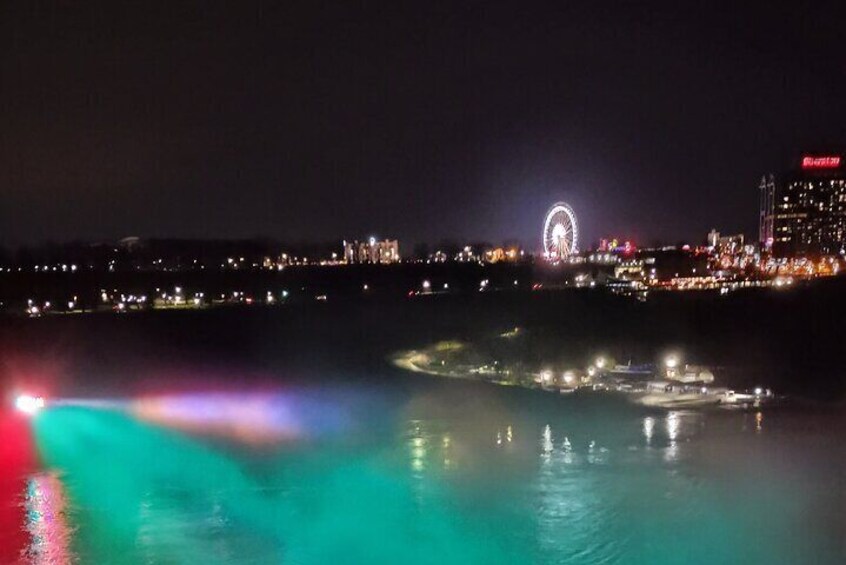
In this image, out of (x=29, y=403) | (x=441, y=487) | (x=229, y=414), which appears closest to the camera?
(x=441, y=487)

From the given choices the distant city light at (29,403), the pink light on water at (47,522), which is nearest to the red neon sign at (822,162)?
the distant city light at (29,403)

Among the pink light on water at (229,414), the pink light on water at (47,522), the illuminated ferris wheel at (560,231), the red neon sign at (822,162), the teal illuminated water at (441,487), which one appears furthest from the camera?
the red neon sign at (822,162)

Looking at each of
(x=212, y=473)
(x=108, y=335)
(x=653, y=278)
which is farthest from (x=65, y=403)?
(x=653, y=278)

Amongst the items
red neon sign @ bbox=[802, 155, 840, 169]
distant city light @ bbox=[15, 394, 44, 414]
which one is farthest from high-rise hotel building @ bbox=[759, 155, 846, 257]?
distant city light @ bbox=[15, 394, 44, 414]

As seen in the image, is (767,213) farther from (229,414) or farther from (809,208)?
(229,414)

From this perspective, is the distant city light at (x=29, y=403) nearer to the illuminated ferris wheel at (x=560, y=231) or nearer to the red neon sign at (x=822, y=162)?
the illuminated ferris wheel at (x=560, y=231)

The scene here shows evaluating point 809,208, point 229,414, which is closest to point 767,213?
point 809,208

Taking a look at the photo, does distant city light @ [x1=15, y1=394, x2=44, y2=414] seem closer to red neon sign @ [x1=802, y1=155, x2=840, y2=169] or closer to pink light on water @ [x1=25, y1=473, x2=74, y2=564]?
pink light on water @ [x1=25, y1=473, x2=74, y2=564]
